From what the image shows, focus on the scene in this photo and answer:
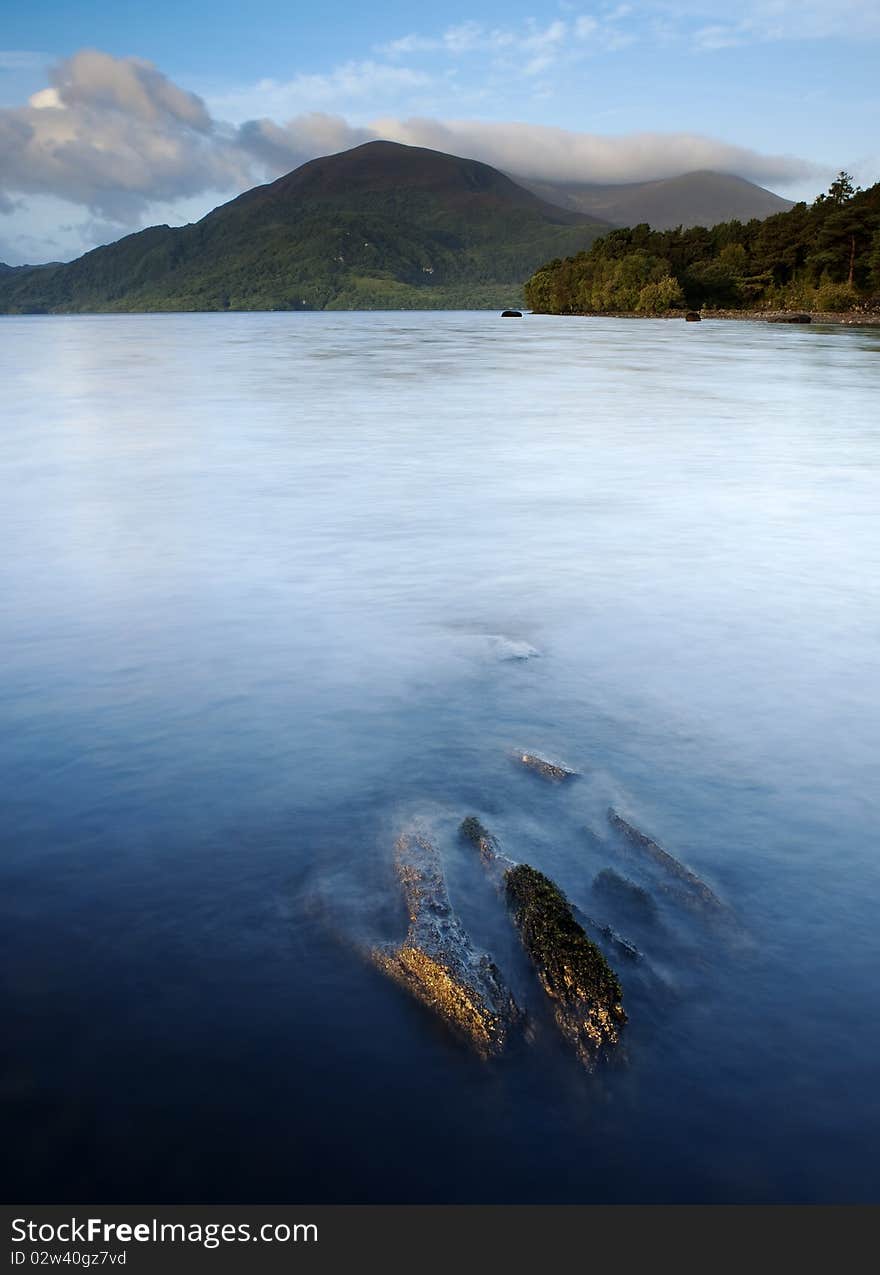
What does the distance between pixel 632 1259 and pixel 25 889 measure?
178 inches

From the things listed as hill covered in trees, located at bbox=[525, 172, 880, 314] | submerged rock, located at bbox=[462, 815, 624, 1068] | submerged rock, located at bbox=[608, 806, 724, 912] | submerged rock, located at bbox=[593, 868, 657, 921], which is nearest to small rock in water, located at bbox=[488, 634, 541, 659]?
submerged rock, located at bbox=[608, 806, 724, 912]

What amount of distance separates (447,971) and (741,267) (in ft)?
534

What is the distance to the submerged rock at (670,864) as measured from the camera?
686 cm

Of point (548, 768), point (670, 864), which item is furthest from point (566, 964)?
point (548, 768)

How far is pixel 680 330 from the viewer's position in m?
110

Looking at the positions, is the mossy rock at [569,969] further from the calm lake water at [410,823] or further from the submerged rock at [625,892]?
the submerged rock at [625,892]

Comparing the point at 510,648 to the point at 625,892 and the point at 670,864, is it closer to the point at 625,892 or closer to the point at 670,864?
the point at 670,864

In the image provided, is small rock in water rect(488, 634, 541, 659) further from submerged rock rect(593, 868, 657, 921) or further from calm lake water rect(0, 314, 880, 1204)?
submerged rock rect(593, 868, 657, 921)

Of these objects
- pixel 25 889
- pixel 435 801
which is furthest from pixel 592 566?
pixel 25 889

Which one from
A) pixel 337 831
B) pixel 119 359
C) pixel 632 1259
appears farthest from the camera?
pixel 119 359

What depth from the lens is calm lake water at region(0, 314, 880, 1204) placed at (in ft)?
16.6

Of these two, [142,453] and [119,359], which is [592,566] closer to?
[142,453]

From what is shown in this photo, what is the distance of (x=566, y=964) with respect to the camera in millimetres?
5930

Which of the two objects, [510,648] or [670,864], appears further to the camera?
[510,648]
